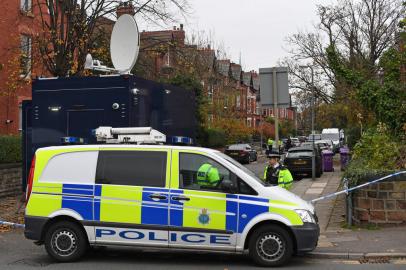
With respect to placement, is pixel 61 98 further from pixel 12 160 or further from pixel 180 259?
pixel 12 160

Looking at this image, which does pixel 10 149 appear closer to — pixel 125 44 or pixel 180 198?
pixel 125 44

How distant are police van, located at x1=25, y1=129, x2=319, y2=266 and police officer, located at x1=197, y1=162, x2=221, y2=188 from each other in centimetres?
1

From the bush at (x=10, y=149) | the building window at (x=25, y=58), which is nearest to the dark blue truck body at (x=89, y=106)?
the bush at (x=10, y=149)

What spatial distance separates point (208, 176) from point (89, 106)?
4.03m

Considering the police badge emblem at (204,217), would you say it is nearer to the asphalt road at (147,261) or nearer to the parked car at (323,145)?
the asphalt road at (147,261)

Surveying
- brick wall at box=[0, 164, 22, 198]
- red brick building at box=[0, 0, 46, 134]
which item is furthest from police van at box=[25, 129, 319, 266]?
red brick building at box=[0, 0, 46, 134]

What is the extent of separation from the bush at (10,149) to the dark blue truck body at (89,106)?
6034mm

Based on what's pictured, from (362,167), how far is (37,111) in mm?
6844

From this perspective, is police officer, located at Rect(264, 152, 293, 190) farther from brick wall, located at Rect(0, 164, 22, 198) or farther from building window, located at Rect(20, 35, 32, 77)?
building window, located at Rect(20, 35, 32, 77)

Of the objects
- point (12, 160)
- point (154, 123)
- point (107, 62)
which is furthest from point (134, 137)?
point (107, 62)

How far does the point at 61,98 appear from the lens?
1117cm

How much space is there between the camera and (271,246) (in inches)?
303

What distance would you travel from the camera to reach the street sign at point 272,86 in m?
11.7

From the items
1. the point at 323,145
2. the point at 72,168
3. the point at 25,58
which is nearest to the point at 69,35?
the point at 25,58
